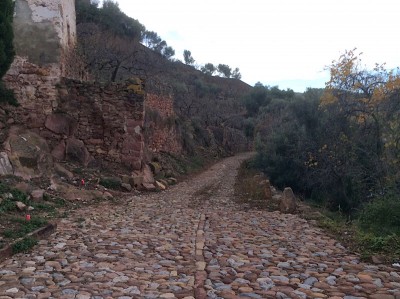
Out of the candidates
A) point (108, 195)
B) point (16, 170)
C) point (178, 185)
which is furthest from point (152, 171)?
point (16, 170)

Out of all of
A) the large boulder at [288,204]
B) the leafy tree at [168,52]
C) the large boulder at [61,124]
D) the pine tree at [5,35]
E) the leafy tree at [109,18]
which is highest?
the leafy tree at [168,52]

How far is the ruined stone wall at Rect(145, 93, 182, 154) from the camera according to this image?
2031 centimetres

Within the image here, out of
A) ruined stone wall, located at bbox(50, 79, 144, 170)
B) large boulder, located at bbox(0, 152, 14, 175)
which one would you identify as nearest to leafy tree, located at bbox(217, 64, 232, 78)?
ruined stone wall, located at bbox(50, 79, 144, 170)

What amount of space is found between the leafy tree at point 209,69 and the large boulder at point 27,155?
176 ft

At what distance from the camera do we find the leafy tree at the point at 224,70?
6906cm

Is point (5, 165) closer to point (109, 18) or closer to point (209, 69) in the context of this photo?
point (109, 18)

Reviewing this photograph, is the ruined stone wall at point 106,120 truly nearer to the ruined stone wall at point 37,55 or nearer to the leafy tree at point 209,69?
the ruined stone wall at point 37,55

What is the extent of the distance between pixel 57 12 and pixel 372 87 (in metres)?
10.2

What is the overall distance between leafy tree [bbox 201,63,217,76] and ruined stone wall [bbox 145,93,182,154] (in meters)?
41.6

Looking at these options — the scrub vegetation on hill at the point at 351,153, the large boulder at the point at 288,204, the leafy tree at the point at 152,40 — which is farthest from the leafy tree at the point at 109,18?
the large boulder at the point at 288,204

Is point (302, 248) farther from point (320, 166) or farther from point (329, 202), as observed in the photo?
point (320, 166)

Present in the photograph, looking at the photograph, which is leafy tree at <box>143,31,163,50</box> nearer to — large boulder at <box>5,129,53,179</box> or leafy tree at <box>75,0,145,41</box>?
leafy tree at <box>75,0,145,41</box>

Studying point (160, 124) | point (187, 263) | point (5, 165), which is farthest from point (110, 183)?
point (160, 124)

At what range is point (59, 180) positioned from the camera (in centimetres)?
1083
